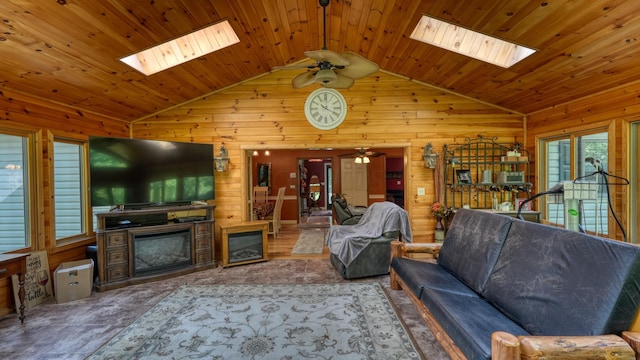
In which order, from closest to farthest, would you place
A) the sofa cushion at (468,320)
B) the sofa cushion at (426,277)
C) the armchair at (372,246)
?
the sofa cushion at (468,320) < the sofa cushion at (426,277) < the armchair at (372,246)

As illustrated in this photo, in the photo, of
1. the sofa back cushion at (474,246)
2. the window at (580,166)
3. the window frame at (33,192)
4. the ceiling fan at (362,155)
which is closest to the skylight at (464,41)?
the window at (580,166)

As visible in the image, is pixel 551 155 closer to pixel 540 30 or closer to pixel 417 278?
pixel 540 30

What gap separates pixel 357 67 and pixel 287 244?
4.19 meters

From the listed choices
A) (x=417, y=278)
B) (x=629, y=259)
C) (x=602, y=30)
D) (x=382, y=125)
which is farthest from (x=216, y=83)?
(x=629, y=259)

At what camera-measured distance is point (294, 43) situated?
13.0 ft

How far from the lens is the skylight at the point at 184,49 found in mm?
3441

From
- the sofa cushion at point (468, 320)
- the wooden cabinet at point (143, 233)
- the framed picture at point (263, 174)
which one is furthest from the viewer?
the framed picture at point (263, 174)

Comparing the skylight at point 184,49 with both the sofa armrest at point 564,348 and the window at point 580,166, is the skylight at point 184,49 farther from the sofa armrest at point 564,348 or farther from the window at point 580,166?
the window at point 580,166

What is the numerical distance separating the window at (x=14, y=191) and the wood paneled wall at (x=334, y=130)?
1675 millimetres

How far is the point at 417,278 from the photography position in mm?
2486

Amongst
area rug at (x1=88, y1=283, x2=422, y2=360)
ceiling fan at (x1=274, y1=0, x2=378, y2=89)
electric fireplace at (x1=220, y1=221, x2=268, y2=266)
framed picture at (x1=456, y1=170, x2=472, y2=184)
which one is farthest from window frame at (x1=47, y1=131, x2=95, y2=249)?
framed picture at (x1=456, y1=170, x2=472, y2=184)

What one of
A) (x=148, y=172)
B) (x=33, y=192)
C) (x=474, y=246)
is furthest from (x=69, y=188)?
(x=474, y=246)

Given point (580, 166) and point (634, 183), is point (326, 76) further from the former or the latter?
point (580, 166)

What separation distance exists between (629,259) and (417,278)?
1376 millimetres
